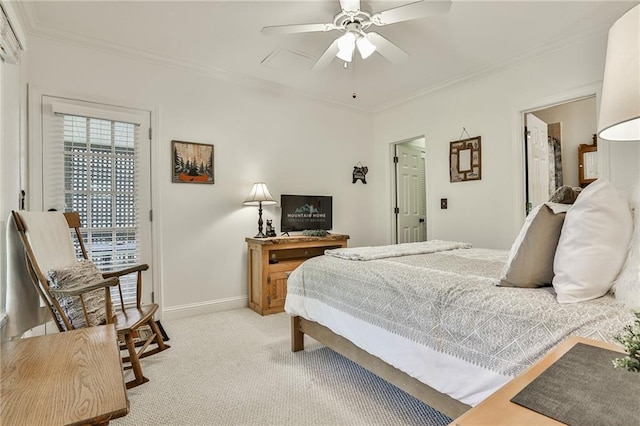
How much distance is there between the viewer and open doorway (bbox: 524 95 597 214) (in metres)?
3.47

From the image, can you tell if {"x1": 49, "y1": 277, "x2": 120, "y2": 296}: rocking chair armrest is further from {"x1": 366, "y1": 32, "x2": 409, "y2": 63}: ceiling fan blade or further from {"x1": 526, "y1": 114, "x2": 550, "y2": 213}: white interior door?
{"x1": 526, "y1": 114, "x2": 550, "y2": 213}: white interior door

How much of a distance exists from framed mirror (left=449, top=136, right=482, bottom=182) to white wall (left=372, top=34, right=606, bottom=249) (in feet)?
0.22

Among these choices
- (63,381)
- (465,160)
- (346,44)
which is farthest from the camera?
(465,160)

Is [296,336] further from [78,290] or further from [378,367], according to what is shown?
[78,290]

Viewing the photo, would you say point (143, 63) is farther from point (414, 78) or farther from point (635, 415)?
point (635, 415)

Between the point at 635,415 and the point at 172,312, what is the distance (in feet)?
11.5

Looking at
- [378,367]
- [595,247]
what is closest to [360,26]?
[595,247]

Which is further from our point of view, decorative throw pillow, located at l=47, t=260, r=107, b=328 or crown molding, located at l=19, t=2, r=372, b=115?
crown molding, located at l=19, t=2, r=372, b=115

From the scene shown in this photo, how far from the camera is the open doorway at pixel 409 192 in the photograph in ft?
16.1

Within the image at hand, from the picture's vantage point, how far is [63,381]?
88 centimetres

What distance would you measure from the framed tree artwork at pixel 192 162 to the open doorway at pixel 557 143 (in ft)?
11.0

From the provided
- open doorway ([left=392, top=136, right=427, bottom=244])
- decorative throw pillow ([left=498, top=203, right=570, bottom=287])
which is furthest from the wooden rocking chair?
open doorway ([left=392, top=136, right=427, bottom=244])

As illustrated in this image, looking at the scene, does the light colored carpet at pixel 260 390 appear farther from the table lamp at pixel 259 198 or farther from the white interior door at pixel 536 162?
the white interior door at pixel 536 162

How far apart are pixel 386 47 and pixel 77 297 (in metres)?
2.69
